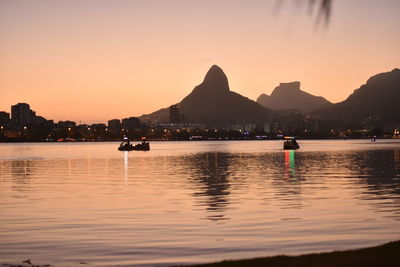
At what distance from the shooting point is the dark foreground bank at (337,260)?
42.5 feet

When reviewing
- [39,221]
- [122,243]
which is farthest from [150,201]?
[122,243]

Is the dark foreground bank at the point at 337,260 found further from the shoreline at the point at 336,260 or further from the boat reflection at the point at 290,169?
the boat reflection at the point at 290,169

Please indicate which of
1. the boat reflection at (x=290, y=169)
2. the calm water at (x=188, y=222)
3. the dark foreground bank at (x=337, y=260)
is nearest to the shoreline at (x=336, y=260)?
the dark foreground bank at (x=337, y=260)

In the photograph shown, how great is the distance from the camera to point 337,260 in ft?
43.9

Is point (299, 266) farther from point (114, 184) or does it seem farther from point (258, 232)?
point (114, 184)

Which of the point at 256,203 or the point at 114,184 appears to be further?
the point at 114,184

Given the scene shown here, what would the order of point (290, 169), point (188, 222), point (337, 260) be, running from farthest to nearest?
point (290, 169) < point (188, 222) < point (337, 260)

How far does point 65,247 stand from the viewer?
2269 cm

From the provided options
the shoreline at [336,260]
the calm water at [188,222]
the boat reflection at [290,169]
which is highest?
the shoreline at [336,260]

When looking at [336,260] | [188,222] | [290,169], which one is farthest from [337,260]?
[290,169]

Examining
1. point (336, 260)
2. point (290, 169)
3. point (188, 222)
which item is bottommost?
point (290, 169)

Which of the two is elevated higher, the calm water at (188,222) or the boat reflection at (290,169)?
the calm water at (188,222)

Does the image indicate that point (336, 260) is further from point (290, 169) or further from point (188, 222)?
point (290, 169)

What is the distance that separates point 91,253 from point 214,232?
6.59 m
